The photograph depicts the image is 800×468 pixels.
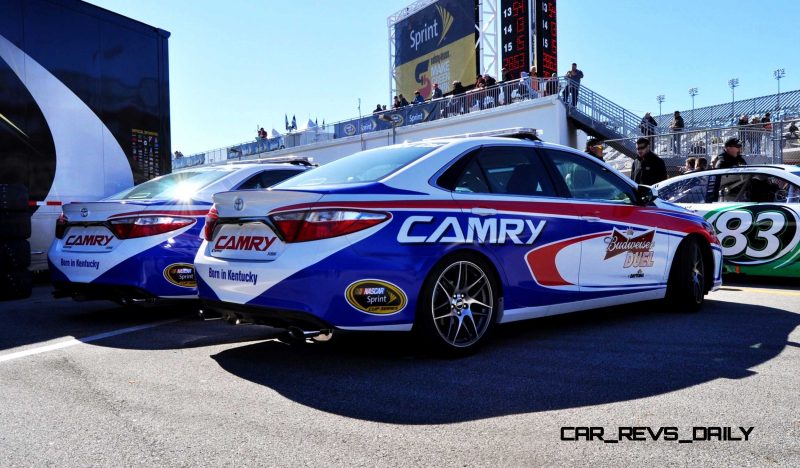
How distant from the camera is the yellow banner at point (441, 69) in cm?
2752

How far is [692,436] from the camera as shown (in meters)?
2.90

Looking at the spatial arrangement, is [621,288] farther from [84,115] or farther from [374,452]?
[84,115]

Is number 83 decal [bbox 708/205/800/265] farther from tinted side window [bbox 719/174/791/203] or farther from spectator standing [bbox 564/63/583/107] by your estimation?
spectator standing [bbox 564/63/583/107]

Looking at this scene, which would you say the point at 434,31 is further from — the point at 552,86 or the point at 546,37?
the point at 552,86

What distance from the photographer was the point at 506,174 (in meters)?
4.77

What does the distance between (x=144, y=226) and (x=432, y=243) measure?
2.75 metres

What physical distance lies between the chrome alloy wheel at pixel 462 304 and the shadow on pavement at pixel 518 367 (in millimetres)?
Answer: 173

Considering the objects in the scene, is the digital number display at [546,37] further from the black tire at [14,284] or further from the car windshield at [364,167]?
the car windshield at [364,167]

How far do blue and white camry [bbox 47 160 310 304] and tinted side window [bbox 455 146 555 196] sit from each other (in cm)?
245

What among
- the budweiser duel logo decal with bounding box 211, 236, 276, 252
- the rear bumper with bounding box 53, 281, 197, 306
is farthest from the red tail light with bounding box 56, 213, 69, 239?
the budweiser duel logo decal with bounding box 211, 236, 276, 252

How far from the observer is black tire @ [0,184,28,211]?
24.0ft

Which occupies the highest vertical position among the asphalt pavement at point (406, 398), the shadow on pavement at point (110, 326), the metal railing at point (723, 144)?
the metal railing at point (723, 144)

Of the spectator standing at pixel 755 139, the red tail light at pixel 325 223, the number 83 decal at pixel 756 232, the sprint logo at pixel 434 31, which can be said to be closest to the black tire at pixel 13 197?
the red tail light at pixel 325 223

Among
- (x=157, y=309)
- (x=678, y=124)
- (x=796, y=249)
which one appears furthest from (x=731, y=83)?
(x=157, y=309)
